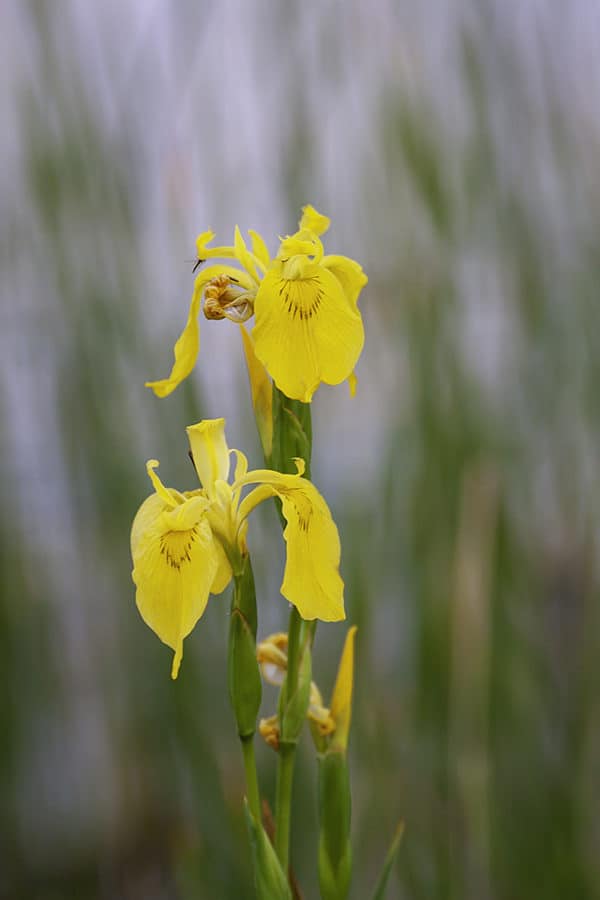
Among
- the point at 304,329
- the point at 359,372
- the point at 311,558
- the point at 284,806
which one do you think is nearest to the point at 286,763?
the point at 284,806

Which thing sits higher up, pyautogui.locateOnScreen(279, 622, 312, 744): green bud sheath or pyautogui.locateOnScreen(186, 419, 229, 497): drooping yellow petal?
pyautogui.locateOnScreen(186, 419, 229, 497): drooping yellow petal

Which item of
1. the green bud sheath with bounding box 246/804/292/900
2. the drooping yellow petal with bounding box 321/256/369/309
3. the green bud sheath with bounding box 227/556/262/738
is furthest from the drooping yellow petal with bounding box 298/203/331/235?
the green bud sheath with bounding box 246/804/292/900

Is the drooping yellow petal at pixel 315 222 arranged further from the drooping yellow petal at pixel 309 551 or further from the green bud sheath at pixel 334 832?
the green bud sheath at pixel 334 832

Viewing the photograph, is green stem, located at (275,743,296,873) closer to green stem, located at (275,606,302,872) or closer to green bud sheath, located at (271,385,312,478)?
green stem, located at (275,606,302,872)

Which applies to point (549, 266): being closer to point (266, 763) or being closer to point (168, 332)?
point (168, 332)

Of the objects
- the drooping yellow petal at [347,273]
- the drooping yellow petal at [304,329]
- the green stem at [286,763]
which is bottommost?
the green stem at [286,763]

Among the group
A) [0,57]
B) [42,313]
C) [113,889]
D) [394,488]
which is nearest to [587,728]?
[394,488]

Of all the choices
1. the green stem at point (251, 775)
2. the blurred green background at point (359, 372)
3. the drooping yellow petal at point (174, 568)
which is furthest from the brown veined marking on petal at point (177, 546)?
the blurred green background at point (359, 372)
